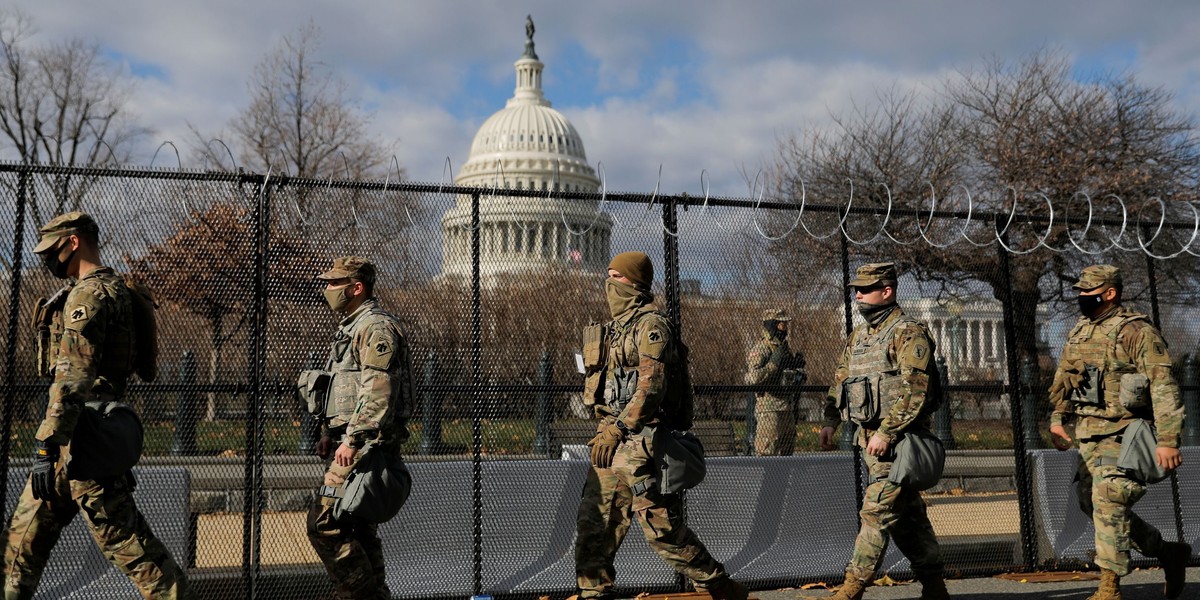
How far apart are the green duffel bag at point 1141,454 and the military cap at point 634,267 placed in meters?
2.95

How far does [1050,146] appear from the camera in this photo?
23484mm

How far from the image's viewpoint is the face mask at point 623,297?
19.0 ft

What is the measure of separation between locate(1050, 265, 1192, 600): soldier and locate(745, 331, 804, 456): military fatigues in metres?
1.69

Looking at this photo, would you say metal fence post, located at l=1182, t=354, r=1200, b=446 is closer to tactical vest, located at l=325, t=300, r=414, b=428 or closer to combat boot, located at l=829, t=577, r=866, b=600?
combat boot, located at l=829, t=577, r=866, b=600

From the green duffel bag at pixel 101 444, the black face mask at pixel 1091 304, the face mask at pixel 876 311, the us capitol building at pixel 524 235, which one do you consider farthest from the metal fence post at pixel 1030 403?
the green duffel bag at pixel 101 444

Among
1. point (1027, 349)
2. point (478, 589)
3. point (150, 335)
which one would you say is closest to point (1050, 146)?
point (1027, 349)

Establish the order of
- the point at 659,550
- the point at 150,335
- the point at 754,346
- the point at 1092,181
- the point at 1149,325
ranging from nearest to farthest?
1. the point at 150,335
2. the point at 659,550
3. the point at 1149,325
4. the point at 754,346
5. the point at 1092,181

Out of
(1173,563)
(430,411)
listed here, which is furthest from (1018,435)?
(430,411)

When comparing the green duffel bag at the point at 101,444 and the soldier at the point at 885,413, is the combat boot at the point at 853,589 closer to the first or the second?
the soldier at the point at 885,413

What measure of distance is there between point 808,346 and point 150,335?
4447 millimetres

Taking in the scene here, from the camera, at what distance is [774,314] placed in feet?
25.3

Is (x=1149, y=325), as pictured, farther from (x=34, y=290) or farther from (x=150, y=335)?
(x=34, y=290)

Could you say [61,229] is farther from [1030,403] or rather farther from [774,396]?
[1030,403]

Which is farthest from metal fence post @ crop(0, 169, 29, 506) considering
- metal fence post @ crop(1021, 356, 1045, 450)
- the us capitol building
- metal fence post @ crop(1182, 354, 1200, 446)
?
metal fence post @ crop(1182, 354, 1200, 446)
